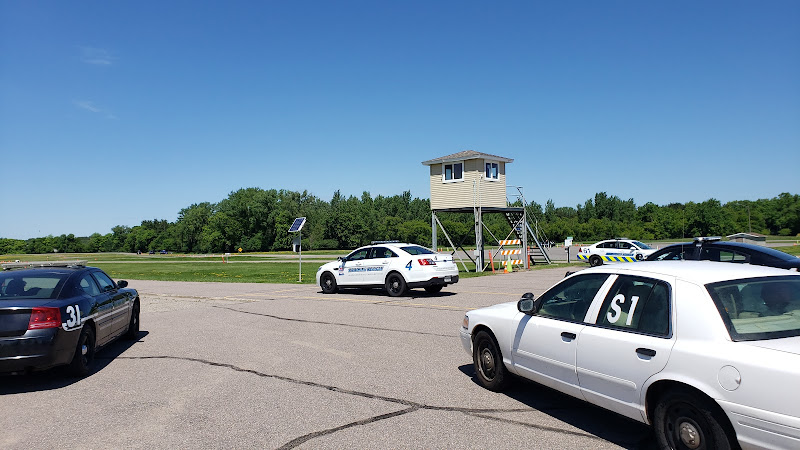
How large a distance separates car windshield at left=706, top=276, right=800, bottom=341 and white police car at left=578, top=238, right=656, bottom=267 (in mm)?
26407

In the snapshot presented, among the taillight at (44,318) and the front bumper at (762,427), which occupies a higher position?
the taillight at (44,318)

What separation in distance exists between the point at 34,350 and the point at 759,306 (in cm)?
757

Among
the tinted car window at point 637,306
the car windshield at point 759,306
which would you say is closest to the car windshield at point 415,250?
the tinted car window at point 637,306

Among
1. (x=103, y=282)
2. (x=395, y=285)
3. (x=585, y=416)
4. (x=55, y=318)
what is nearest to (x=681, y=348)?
(x=585, y=416)

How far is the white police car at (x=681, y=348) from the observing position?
3.39m

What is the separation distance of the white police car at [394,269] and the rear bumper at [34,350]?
1008 cm

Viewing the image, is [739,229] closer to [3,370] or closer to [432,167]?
[432,167]

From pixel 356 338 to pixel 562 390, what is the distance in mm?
5118

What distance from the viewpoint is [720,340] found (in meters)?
3.70

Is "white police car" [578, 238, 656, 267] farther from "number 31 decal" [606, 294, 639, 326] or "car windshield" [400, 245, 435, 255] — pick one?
"number 31 decal" [606, 294, 639, 326]

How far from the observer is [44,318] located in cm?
670

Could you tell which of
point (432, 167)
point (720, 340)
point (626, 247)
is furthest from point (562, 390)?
point (626, 247)

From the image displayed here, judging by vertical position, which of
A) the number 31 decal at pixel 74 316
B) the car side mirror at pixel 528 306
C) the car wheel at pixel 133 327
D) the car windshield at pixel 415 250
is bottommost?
the car wheel at pixel 133 327

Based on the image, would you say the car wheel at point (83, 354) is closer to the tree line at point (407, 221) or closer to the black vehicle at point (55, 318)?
the black vehicle at point (55, 318)
